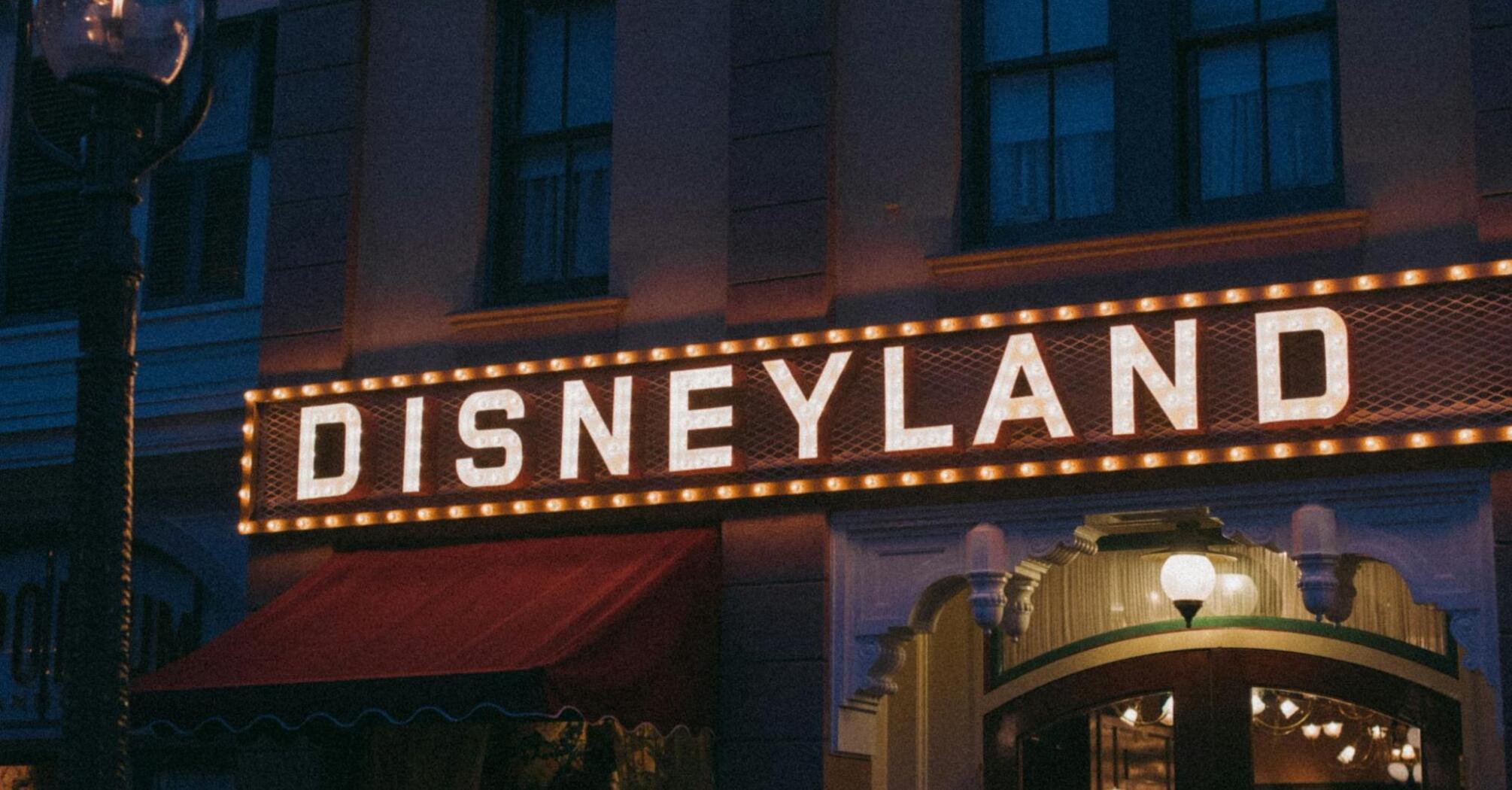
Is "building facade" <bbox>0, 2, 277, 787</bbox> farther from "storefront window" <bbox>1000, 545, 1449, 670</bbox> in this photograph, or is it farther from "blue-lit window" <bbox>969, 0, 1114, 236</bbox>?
"storefront window" <bbox>1000, 545, 1449, 670</bbox>

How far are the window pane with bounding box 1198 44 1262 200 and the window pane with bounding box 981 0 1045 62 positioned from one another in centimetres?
91

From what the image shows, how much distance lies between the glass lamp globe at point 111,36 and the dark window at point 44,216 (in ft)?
24.5

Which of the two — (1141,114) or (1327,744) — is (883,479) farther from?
(1327,744)

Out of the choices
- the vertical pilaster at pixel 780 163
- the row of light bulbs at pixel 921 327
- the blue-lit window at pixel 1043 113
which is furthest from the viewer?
the vertical pilaster at pixel 780 163

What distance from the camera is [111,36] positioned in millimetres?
6484

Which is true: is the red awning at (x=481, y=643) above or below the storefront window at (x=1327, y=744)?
above

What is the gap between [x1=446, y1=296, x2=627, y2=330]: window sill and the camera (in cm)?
1163

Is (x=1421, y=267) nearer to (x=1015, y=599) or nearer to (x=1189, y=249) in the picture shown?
(x=1189, y=249)

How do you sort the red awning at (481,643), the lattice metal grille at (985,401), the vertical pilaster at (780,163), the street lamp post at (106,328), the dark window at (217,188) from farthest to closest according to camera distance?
1. the dark window at (217,188)
2. the vertical pilaster at (780,163)
3. the red awning at (481,643)
4. the lattice metal grille at (985,401)
5. the street lamp post at (106,328)

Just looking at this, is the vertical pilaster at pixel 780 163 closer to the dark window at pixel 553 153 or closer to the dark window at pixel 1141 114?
the dark window at pixel 1141 114

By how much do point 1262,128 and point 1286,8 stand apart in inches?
24.7

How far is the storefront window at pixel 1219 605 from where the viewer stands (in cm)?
1088

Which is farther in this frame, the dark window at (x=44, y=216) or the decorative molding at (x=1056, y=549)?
the dark window at (x=44, y=216)

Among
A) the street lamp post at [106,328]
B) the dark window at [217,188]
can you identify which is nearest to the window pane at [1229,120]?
the street lamp post at [106,328]
